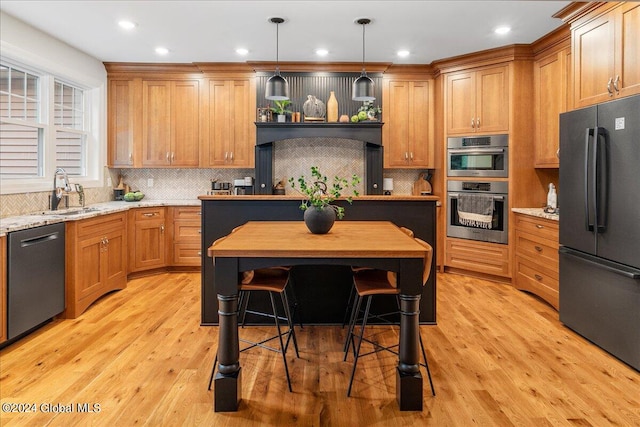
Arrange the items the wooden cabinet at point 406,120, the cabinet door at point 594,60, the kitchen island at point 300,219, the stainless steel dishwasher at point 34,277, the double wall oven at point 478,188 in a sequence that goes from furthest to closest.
A: the wooden cabinet at point 406,120
the double wall oven at point 478,188
the kitchen island at point 300,219
the cabinet door at point 594,60
the stainless steel dishwasher at point 34,277

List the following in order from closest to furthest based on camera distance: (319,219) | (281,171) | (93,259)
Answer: (319,219) → (93,259) → (281,171)

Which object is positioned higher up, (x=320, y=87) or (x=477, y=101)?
(x=320, y=87)

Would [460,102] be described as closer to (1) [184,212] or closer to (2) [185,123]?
(2) [185,123]

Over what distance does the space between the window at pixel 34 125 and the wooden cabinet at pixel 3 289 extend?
1.30m

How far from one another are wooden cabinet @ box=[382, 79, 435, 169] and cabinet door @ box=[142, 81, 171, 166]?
2.84 meters

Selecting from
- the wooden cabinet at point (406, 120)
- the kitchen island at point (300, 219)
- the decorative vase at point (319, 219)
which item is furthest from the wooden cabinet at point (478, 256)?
the decorative vase at point (319, 219)

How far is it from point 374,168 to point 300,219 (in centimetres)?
241

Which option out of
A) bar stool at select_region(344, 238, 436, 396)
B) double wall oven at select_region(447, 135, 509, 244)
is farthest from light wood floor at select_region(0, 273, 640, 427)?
double wall oven at select_region(447, 135, 509, 244)

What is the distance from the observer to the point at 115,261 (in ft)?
15.0

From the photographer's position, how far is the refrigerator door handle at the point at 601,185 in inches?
118

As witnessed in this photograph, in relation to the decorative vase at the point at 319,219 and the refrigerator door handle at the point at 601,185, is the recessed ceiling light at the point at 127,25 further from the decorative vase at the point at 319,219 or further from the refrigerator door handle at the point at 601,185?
the refrigerator door handle at the point at 601,185

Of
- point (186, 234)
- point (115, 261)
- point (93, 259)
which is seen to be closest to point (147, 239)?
point (186, 234)

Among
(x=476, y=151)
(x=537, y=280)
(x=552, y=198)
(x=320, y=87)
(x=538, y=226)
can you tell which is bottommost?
(x=537, y=280)

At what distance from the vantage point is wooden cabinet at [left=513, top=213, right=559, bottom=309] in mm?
4031
